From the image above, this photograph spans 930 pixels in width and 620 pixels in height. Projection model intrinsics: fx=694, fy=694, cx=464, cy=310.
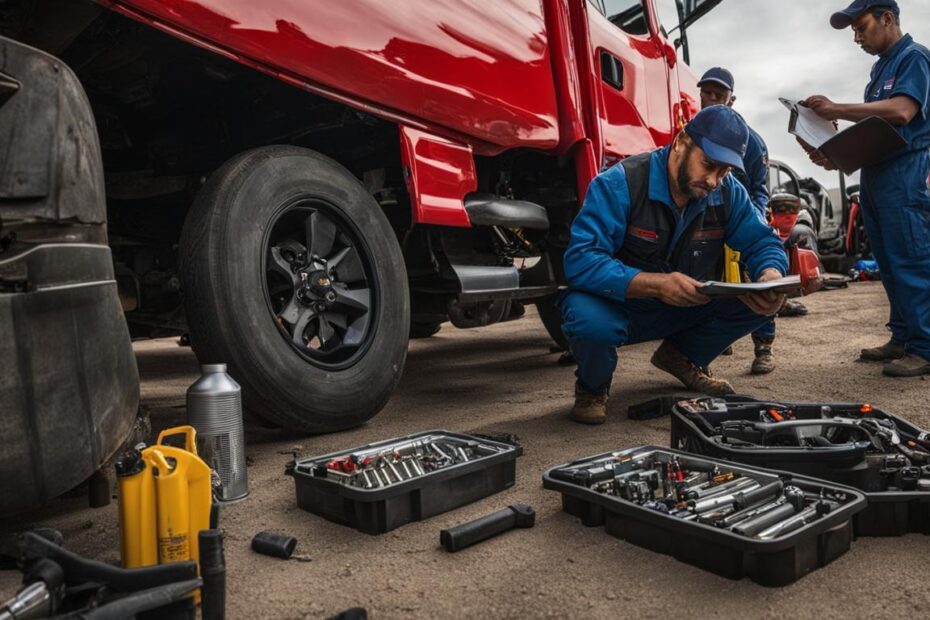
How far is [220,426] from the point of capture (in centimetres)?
179

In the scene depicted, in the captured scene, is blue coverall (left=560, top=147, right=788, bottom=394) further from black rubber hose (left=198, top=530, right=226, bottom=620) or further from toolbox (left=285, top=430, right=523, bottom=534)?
black rubber hose (left=198, top=530, right=226, bottom=620)

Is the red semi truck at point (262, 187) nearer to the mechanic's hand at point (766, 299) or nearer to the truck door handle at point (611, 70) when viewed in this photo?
the truck door handle at point (611, 70)

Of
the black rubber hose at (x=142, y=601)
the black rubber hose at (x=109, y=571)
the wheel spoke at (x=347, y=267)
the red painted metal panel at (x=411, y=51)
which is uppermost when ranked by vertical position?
the red painted metal panel at (x=411, y=51)

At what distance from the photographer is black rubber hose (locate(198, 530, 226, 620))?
115cm

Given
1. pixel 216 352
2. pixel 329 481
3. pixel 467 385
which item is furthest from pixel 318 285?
pixel 467 385

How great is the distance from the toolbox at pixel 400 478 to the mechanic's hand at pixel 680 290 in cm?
90

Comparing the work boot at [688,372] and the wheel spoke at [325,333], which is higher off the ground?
the wheel spoke at [325,333]

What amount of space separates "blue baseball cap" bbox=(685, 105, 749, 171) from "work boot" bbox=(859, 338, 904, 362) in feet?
6.39

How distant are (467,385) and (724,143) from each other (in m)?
1.76

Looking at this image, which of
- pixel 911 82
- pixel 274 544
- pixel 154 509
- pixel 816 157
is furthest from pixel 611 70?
pixel 154 509

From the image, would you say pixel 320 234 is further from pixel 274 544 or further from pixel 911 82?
pixel 911 82

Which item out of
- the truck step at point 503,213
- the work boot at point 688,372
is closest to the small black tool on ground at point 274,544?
the truck step at point 503,213

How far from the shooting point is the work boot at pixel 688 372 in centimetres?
314

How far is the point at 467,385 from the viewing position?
3615 millimetres
